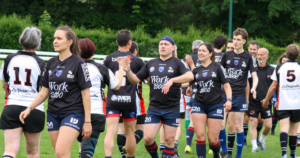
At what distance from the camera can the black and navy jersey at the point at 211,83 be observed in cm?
634

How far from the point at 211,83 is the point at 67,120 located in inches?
115

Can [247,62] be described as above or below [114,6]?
below

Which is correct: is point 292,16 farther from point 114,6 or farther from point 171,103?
point 171,103

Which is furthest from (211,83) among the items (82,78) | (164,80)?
(82,78)

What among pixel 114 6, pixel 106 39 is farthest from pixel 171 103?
pixel 114 6

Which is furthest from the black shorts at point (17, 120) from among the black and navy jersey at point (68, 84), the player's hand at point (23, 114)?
the black and navy jersey at point (68, 84)

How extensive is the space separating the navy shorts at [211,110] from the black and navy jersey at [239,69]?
49.8 inches

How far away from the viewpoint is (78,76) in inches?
173

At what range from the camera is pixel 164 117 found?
586cm

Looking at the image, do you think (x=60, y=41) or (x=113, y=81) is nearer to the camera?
(x=60, y=41)

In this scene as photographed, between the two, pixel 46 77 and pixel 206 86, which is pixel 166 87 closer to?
pixel 206 86

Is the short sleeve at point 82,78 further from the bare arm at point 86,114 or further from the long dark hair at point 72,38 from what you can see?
the long dark hair at point 72,38

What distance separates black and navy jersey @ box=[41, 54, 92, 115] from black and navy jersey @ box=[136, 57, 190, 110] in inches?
67.6

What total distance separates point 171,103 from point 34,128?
86.9 inches
